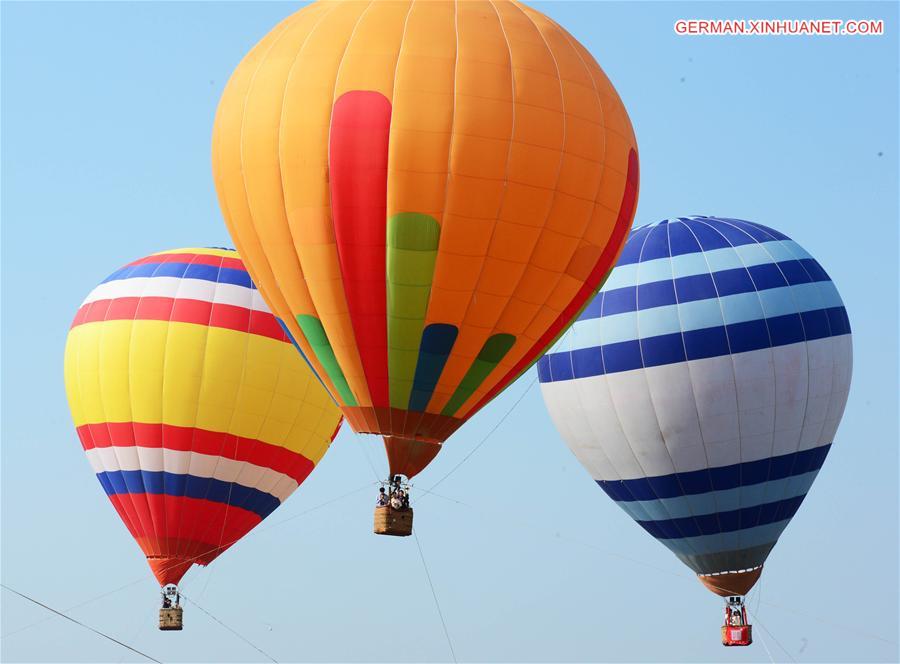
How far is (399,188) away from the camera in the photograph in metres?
23.7

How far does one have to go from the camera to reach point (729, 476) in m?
30.3

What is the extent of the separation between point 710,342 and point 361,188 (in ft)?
26.8

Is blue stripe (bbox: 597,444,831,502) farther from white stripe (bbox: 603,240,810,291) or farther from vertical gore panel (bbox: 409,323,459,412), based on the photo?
vertical gore panel (bbox: 409,323,459,412)

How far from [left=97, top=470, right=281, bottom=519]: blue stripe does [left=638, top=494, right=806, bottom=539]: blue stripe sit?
20.8 feet

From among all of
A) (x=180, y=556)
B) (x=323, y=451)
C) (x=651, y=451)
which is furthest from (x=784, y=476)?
(x=180, y=556)

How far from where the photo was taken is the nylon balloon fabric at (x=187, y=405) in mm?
29766

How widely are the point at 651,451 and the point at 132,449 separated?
25.1 feet

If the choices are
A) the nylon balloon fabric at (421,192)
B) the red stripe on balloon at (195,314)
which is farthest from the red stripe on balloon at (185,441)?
the nylon balloon fabric at (421,192)

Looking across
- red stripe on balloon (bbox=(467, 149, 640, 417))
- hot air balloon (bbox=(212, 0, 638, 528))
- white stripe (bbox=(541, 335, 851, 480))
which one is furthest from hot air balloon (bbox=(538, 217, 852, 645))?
hot air balloon (bbox=(212, 0, 638, 528))

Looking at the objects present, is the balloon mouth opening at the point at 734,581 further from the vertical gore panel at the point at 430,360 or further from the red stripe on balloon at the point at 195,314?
the vertical gore panel at the point at 430,360

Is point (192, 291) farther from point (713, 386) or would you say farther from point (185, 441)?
point (713, 386)

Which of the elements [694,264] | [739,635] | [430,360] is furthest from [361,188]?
[739,635]

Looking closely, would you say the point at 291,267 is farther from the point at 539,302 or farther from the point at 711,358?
the point at 711,358

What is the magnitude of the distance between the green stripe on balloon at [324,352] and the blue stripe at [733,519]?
25.7 feet
